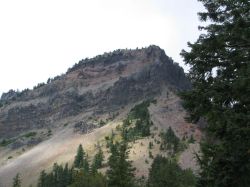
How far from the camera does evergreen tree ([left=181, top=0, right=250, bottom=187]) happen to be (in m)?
18.6

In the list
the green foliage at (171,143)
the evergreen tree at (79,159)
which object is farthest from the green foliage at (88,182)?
the evergreen tree at (79,159)

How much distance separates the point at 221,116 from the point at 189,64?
3.63m

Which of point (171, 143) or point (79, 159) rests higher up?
point (171, 143)

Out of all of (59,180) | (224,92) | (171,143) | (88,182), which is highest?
(224,92)

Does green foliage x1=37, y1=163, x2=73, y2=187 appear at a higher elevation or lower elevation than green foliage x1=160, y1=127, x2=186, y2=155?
lower

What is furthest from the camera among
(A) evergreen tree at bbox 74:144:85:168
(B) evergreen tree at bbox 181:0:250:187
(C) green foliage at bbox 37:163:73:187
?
(A) evergreen tree at bbox 74:144:85:168

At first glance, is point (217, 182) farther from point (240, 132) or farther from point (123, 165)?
point (123, 165)

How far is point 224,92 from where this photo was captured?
19.7 m

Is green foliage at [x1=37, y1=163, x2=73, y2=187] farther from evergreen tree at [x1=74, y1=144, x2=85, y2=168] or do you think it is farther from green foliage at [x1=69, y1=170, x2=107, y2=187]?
green foliage at [x1=69, y1=170, x2=107, y2=187]

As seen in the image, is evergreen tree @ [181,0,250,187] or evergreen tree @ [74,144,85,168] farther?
evergreen tree @ [74,144,85,168]

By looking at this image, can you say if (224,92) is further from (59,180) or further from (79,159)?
(79,159)

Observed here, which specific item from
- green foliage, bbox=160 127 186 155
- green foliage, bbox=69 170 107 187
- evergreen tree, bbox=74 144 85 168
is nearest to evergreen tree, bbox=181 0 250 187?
green foliage, bbox=69 170 107 187

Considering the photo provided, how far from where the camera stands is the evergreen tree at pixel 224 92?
18.6 m

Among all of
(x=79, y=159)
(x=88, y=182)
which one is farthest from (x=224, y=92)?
(x=79, y=159)
